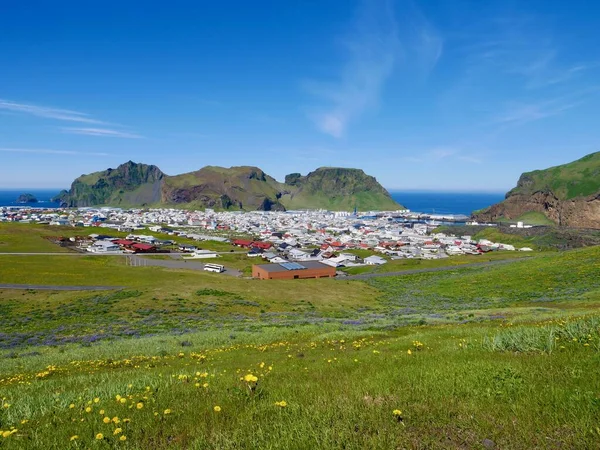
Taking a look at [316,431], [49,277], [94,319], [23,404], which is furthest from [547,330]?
[49,277]

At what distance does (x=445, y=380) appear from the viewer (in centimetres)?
672

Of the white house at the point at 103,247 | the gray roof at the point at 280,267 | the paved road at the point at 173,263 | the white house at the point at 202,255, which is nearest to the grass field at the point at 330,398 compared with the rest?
the gray roof at the point at 280,267

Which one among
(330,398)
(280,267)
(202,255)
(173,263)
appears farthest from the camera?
(202,255)

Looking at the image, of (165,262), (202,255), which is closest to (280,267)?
(165,262)

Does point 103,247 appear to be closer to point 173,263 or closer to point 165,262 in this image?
point 165,262

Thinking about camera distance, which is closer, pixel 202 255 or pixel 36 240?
pixel 202 255

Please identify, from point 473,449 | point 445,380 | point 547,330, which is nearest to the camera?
point 473,449

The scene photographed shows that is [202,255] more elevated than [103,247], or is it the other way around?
[103,247]

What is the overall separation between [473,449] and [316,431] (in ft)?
6.68

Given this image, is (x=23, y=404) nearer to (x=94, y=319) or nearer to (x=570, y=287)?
(x=94, y=319)

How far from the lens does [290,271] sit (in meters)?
75.8

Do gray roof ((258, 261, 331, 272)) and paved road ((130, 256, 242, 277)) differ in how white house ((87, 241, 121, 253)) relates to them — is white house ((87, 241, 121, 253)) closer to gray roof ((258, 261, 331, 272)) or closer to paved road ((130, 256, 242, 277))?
paved road ((130, 256, 242, 277))

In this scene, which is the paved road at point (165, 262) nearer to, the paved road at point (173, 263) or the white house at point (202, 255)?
the paved road at point (173, 263)

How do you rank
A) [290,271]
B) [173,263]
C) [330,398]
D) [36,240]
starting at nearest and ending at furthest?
1. [330,398]
2. [290,271]
3. [173,263]
4. [36,240]
